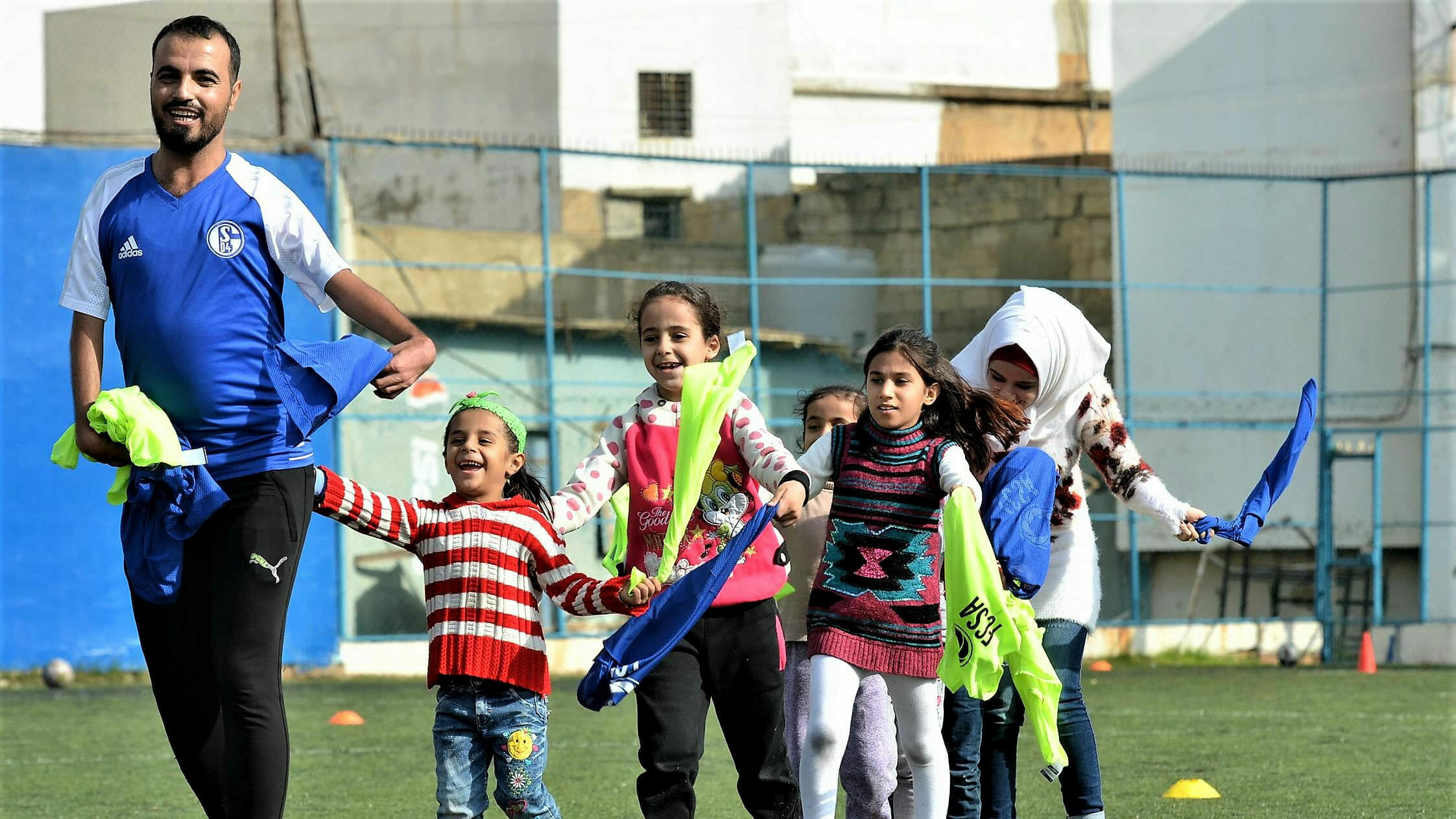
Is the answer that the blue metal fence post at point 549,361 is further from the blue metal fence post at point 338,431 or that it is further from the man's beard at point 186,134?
the man's beard at point 186,134

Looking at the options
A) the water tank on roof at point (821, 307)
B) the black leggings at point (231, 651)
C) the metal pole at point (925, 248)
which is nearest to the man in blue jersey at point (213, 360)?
the black leggings at point (231, 651)

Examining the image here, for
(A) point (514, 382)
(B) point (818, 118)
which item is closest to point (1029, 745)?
(A) point (514, 382)

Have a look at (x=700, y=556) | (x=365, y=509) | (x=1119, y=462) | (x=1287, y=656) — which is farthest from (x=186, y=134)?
(x=1287, y=656)

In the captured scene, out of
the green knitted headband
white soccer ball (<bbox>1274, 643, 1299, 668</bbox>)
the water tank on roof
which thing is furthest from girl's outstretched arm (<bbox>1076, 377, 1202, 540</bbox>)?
the water tank on roof

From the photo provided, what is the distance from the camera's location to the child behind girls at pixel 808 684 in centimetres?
484

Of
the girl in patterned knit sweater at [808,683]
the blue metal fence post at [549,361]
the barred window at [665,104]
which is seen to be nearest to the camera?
the girl in patterned knit sweater at [808,683]

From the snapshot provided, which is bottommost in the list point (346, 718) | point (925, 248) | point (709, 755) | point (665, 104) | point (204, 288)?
point (346, 718)

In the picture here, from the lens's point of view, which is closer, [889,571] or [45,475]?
[889,571]

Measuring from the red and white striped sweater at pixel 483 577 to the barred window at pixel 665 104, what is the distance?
23452 mm

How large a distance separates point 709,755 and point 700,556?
3680 mm

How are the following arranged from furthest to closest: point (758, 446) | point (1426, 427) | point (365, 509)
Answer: point (1426, 427) < point (758, 446) < point (365, 509)

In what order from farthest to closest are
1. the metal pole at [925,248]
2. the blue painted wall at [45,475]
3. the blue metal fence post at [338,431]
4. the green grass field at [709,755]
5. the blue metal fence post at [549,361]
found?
1. the metal pole at [925,248]
2. the blue metal fence post at [549,361]
3. the blue metal fence post at [338,431]
4. the blue painted wall at [45,475]
5. the green grass field at [709,755]

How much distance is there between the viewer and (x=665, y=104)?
27594mm

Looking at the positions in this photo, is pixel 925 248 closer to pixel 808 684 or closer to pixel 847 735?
pixel 808 684
